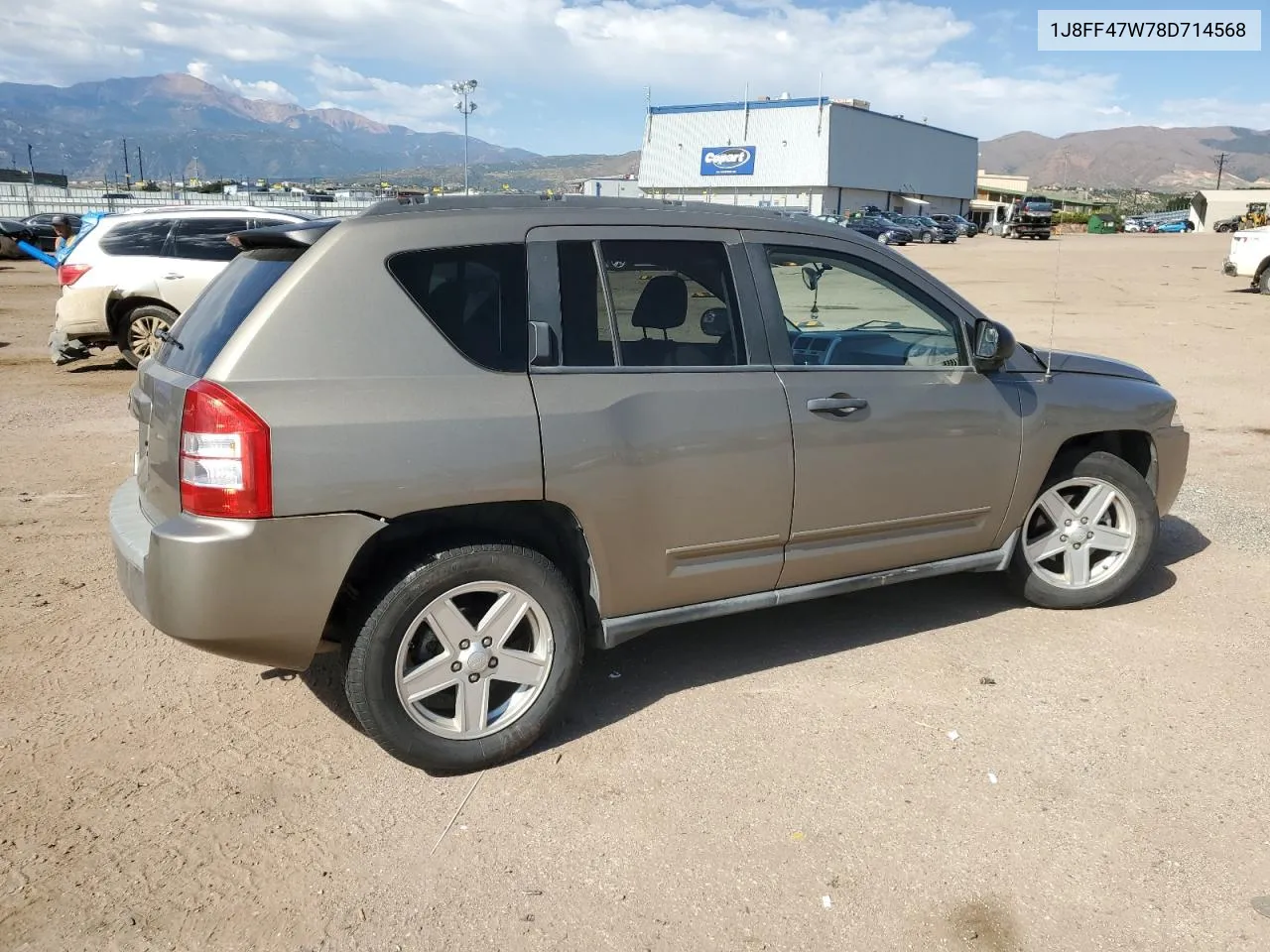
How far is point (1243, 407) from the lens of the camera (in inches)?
377

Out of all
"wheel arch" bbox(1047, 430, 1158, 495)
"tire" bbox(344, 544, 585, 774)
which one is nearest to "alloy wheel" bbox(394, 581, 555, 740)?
"tire" bbox(344, 544, 585, 774)

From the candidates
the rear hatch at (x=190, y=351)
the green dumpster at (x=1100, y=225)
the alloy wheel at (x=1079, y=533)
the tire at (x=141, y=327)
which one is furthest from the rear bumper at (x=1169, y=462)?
the green dumpster at (x=1100, y=225)

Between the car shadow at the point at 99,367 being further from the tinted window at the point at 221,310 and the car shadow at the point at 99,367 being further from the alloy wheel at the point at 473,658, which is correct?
the alloy wheel at the point at 473,658

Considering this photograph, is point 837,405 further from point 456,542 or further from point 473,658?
point 473,658

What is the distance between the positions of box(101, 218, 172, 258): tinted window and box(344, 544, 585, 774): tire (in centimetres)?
947

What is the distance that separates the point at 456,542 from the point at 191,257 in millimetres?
9347

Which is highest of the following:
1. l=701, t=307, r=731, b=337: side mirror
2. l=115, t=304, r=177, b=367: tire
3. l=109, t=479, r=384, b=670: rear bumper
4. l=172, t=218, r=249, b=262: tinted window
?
l=172, t=218, r=249, b=262: tinted window

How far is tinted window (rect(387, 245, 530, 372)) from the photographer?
323 cm

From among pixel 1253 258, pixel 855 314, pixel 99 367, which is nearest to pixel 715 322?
pixel 855 314

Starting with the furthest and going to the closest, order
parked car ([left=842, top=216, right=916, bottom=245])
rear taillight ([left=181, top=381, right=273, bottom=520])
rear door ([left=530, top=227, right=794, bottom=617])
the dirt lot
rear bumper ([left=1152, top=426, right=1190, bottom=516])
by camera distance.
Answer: parked car ([left=842, top=216, right=916, bottom=245]) → rear bumper ([left=1152, top=426, right=1190, bottom=516]) → rear door ([left=530, top=227, right=794, bottom=617]) → rear taillight ([left=181, top=381, right=273, bottom=520]) → the dirt lot

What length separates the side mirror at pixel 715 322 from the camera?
373cm

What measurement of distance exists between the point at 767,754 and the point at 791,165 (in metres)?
86.0

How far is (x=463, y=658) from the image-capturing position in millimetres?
3301

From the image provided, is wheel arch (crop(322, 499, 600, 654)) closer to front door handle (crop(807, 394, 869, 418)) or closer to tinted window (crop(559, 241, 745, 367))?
tinted window (crop(559, 241, 745, 367))
